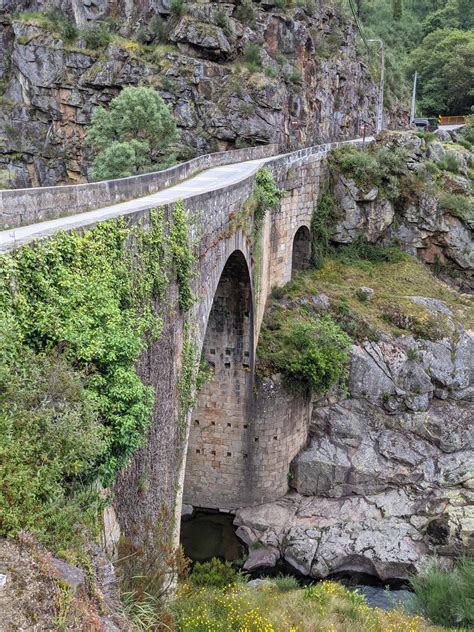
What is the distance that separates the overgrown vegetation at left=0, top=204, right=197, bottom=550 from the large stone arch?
14.9 m

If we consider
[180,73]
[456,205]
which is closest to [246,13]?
[180,73]

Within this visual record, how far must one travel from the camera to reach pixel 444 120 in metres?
59.2

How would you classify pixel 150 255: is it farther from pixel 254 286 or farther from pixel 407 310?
pixel 407 310

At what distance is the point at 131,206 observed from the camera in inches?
520

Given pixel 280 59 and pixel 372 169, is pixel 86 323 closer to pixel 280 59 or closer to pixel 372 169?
pixel 372 169

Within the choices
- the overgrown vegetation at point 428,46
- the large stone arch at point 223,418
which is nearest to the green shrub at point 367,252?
the large stone arch at point 223,418

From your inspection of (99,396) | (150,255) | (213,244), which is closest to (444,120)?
(213,244)

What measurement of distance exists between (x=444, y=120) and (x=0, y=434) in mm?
62883

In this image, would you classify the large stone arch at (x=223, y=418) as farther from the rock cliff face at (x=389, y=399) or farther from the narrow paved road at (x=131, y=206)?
the narrow paved road at (x=131, y=206)

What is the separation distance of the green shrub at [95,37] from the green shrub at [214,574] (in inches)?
1404

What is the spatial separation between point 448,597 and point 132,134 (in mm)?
28214

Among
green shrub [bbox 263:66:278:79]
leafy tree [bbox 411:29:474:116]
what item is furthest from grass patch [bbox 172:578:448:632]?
leafy tree [bbox 411:29:474:116]

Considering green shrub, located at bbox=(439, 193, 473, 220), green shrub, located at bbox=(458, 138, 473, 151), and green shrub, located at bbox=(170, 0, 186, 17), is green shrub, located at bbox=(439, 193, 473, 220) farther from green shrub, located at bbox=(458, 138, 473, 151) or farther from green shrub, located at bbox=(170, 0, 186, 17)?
green shrub, located at bbox=(170, 0, 186, 17)

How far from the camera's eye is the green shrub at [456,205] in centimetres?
3247
